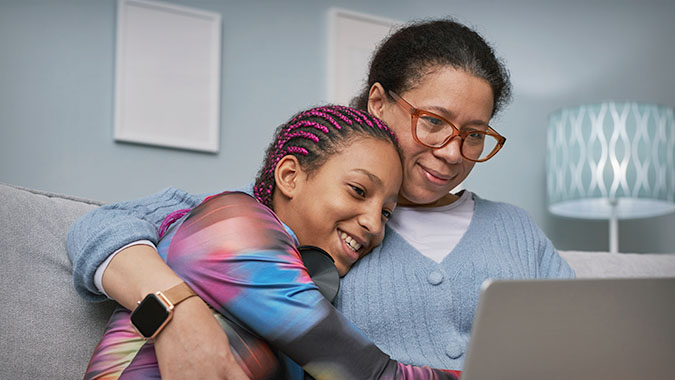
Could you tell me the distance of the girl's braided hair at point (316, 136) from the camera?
111 cm

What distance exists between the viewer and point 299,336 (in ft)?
2.76

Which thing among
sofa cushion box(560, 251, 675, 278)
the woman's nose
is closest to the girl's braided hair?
the woman's nose

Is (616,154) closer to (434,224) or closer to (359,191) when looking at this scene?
(434,224)

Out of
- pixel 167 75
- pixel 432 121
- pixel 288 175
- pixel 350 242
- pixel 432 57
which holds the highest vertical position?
pixel 167 75

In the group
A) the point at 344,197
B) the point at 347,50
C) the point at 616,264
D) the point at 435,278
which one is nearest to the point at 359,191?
the point at 344,197

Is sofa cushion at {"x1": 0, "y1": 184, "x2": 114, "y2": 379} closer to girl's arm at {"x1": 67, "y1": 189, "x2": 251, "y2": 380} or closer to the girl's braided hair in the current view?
girl's arm at {"x1": 67, "y1": 189, "x2": 251, "y2": 380}

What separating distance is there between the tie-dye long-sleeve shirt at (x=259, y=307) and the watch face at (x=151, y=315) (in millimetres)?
57

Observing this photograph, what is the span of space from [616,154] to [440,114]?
5.61 ft

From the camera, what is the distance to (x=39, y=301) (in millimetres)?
1144

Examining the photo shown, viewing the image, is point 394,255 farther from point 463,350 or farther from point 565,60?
point 565,60

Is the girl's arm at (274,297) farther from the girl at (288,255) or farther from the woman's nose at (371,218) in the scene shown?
the woman's nose at (371,218)

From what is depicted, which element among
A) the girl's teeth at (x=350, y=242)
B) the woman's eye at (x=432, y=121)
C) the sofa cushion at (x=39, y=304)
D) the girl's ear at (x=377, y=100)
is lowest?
the sofa cushion at (x=39, y=304)

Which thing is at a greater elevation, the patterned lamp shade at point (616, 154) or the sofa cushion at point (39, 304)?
the patterned lamp shade at point (616, 154)

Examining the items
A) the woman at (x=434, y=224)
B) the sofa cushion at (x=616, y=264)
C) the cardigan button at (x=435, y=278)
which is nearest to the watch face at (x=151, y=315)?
the woman at (x=434, y=224)
